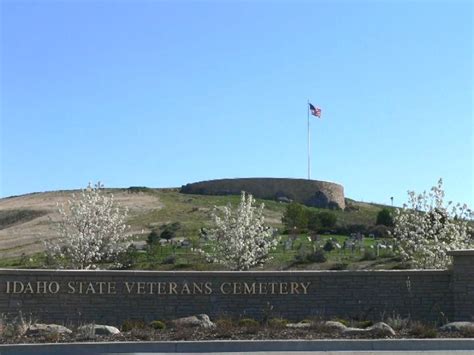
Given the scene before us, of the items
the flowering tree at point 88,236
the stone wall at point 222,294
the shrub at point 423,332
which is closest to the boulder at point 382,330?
the shrub at point 423,332

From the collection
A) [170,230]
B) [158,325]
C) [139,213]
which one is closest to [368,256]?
[170,230]

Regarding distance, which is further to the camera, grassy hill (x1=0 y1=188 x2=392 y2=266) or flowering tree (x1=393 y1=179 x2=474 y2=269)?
grassy hill (x1=0 y1=188 x2=392 y2=266)

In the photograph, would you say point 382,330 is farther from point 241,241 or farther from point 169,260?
point 169,260

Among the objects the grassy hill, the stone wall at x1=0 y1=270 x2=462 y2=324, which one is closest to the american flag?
the grassy hill

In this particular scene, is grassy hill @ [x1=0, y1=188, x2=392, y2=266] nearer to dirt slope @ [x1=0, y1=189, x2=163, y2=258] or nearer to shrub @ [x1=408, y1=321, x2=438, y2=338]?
dirt slope @ [x1=0, y1=189, x2=163, y2=258]

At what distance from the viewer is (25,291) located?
19.8 metres

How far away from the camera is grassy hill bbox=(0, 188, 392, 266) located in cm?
5731

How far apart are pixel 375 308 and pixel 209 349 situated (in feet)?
23.2

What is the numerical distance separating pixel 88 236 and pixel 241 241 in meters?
6.79

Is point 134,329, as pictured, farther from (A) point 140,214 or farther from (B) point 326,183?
(B) point 326,183

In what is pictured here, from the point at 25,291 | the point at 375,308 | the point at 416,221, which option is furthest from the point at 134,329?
the point at 416,221

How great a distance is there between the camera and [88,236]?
1452 inches

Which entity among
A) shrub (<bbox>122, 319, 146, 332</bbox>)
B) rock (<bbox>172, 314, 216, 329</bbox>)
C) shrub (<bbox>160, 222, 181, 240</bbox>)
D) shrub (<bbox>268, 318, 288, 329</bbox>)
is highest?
shrub (<bbox>160, 222, 181, 240</bbox>)

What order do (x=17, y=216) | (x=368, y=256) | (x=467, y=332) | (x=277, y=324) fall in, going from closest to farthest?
(x=467, y=332)
(x=277, y=324)
(x=368, y=256)
(x=17, y=216)
